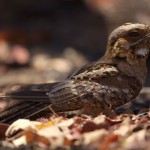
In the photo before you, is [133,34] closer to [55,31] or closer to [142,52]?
[142,52]

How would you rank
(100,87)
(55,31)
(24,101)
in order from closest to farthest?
(100,87) → (24,101) → (55,31)

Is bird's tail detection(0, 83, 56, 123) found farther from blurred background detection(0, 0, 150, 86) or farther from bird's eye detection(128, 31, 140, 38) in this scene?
blurred background detection(0, 0, 150, 86)

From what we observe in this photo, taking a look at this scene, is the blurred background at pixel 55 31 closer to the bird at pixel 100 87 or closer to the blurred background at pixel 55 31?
the blurred background at pixel 55 31

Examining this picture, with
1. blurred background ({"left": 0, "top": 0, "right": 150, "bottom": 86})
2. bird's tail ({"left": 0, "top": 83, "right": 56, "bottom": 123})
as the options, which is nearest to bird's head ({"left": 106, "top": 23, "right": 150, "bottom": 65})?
bird's tail ({"left": 0, "top": 83, "right": 56, "bottom": 123})

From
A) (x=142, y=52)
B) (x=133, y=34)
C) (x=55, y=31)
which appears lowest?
(x=142, y=52)

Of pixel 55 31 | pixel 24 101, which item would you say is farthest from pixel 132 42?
pixel 55 31

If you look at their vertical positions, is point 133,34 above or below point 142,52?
above

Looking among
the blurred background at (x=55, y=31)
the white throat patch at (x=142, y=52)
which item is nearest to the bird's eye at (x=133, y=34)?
the white throat patch at (x=142, y=52)
